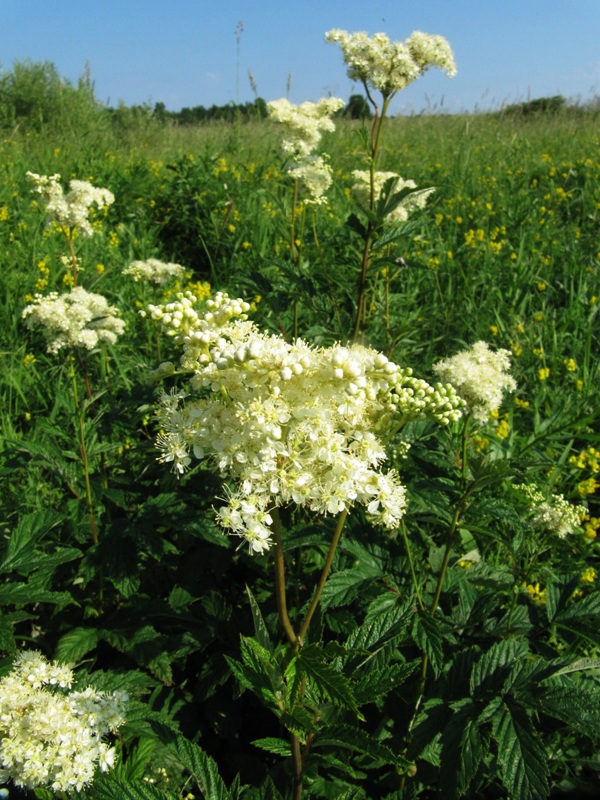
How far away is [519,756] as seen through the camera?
1.72m

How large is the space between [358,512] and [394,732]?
2.64 feet

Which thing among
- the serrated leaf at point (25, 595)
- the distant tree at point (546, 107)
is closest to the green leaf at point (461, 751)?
the serrated leaf at point (25, 595)

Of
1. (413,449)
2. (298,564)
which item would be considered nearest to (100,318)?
(298,564)

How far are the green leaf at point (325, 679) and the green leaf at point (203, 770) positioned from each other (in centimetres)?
40

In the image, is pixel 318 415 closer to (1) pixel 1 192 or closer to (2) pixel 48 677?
(2) pixel 48 677

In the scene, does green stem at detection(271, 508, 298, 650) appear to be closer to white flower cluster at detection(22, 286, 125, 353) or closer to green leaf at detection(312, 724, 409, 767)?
green leaf at detection(312, 724, 409, 767)

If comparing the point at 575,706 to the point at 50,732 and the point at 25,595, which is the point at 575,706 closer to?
the point at 50,732

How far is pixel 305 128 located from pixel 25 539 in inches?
126

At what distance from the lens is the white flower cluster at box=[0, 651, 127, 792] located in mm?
1540

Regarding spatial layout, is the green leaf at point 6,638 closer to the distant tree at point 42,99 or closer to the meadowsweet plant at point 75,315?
the meadowsweet plant at point 75,315

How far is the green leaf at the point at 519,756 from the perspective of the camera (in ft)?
5.45

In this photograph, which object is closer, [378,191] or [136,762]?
[136,762]

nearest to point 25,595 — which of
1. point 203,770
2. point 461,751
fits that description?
point 203,770

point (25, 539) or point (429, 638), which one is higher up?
point (25, 539)
